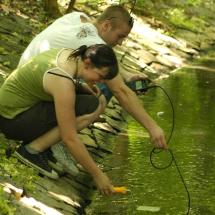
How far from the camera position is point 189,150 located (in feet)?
22.7

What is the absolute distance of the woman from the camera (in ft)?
14.5

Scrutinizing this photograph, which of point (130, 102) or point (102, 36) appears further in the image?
point (102, 36)

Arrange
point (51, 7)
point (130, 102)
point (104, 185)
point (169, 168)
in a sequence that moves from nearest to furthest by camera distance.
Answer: point (104, 185) → point (130, 102) → point (169, 168) → point (51, 7)

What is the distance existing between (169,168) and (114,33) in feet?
5.42

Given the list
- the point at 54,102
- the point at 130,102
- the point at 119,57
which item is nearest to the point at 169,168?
the point at 130,102

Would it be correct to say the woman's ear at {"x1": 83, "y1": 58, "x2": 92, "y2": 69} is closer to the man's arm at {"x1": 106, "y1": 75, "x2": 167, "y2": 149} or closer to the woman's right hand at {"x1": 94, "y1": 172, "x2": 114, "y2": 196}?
the man's arm at {"x1": 106, "y1": 75, "x2": 167, "y2": 149}

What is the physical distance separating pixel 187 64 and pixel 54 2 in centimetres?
402

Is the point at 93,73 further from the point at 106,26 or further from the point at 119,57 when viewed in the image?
the point at 119,57

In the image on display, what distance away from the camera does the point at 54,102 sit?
458 cm

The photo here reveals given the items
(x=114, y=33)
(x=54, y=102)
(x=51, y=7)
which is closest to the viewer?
(x=54, y=102)

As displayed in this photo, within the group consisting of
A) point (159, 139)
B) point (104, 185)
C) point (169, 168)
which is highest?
point (159, 139)

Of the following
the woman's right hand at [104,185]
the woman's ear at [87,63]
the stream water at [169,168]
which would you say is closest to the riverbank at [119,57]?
the stream water at [169,168]

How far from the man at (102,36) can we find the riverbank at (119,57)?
0.85 m

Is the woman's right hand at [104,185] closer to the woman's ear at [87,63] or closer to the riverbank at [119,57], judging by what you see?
the riverbank at [119,57]
